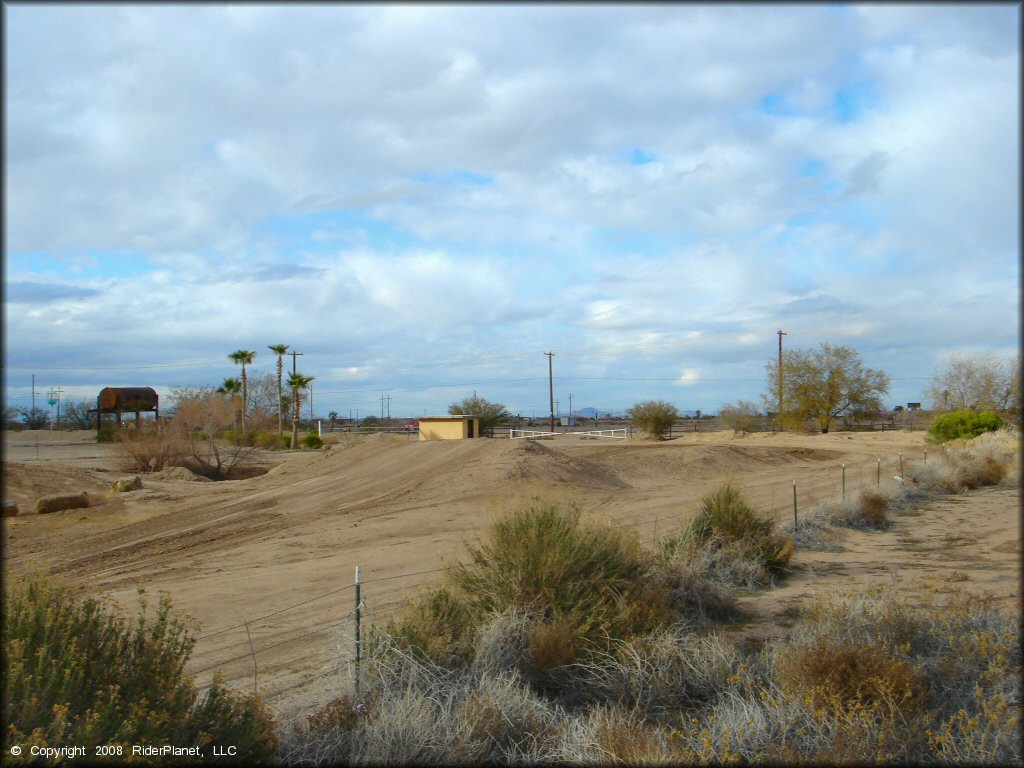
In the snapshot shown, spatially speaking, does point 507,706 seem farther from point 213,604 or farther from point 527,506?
point 213,604

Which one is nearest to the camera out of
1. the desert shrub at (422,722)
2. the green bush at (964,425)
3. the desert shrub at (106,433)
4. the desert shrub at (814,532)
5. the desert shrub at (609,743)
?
the desert shrub at (609,743)

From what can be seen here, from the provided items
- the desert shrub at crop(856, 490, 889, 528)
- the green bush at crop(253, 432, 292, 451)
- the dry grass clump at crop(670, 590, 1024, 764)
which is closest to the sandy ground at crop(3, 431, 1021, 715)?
the desert shrub at crop(856, 490, 889, 528)

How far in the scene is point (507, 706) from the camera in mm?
7586

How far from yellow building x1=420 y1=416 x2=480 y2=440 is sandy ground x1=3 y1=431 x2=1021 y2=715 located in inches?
252

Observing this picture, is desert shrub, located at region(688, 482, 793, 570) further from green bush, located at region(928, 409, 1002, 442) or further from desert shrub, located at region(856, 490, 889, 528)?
green bush, located at region(928, 409, 1002, 442)

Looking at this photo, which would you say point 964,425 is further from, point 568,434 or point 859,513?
point 859,513

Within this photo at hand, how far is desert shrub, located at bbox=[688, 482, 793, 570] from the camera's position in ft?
48.6

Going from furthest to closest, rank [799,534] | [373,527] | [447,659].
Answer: [373,527], [799,534], [447,659]

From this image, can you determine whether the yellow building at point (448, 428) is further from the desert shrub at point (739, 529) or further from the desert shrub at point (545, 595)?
the desert shrub at point (545, 595)

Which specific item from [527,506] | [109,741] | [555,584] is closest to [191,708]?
[109,741]

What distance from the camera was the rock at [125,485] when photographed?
27.3 m

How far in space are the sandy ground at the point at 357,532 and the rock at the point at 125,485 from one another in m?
0.69

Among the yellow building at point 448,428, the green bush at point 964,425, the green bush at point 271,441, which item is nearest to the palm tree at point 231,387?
the green bush at point 271,441

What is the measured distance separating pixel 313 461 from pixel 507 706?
95.0ft
